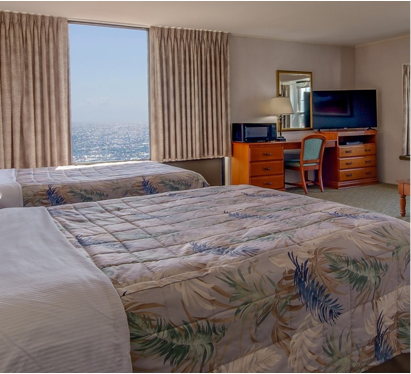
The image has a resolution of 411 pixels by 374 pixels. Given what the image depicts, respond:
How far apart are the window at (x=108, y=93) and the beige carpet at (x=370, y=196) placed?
2.67 metres

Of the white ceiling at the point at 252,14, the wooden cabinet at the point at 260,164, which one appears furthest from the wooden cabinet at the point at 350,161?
the white ceiling at the point at 252,14

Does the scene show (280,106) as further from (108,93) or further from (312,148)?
(108,93)

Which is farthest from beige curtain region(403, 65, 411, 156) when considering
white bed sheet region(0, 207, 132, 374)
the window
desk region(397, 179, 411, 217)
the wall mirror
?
white bed sheet region(0, 207, 132, 374)

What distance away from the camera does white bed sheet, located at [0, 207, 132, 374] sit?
2.91 ft

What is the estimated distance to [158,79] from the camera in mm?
5645

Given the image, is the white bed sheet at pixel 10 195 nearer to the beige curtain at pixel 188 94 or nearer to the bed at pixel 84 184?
the bed at pixel 84 184

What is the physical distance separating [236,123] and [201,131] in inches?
23.3

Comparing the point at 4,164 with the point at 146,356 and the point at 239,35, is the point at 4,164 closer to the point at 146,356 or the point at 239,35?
the point at 239,35

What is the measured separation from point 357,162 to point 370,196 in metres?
1.06

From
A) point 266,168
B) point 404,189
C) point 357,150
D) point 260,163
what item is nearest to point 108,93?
point 260,163

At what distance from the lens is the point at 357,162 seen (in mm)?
6879

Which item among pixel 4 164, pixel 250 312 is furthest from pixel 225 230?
pixel 4 164

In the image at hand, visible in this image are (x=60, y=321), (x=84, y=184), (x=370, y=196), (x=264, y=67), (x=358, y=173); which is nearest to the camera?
(x=60, y=321)

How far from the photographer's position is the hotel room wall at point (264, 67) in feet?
20.8
